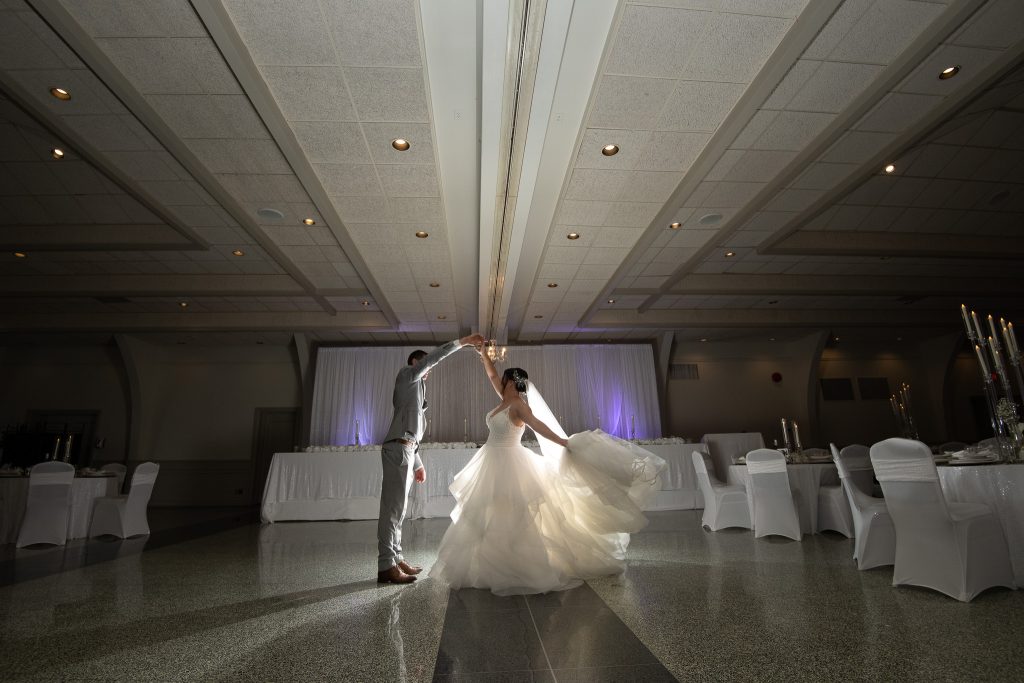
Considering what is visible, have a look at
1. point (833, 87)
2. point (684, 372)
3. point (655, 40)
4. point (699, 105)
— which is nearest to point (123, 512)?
point (655, 40)

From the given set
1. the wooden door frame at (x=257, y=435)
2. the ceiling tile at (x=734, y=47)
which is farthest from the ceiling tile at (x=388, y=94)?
the wooden door frame at (x=257, y=435)

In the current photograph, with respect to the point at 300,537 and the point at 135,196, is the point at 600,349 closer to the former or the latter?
the point at 300,537

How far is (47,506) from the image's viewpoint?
20.2 ft

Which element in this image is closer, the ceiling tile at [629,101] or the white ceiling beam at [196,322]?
the ceiling tile at [629,101]

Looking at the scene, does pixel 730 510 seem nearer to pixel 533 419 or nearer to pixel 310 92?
pixel 533 419

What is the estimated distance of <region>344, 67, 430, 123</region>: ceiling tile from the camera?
4.00 meters

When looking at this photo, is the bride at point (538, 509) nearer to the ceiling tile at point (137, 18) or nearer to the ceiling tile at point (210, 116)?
the ceiling tile at point (210, 116)

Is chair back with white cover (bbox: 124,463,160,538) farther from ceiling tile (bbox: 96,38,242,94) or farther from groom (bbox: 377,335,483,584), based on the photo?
ceiling tile (bbox: 96,38,242,94)

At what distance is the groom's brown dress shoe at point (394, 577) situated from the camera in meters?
3.76

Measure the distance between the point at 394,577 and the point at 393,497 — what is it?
57cm

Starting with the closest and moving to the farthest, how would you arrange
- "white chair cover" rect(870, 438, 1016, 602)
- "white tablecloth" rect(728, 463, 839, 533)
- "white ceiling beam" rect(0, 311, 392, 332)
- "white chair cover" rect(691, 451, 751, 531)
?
"white chair cover" rect(870, 438, 1016, 602), "white tablecloth" rect(728, 463, 839, 533), "white chair cover" rect(691, 451, 751, 531), "white ceiling beam" rect(0, 311, 392, 332)

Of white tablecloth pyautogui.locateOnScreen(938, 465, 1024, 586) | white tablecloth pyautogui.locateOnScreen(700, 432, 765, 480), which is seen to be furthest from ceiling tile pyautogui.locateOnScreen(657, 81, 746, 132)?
white tablecloth pyautogui.locateOnScreen(700, 432, 765, 480)

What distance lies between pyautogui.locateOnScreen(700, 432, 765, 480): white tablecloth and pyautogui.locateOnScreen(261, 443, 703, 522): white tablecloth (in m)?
1.18

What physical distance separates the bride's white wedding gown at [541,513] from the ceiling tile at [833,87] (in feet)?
11.0
